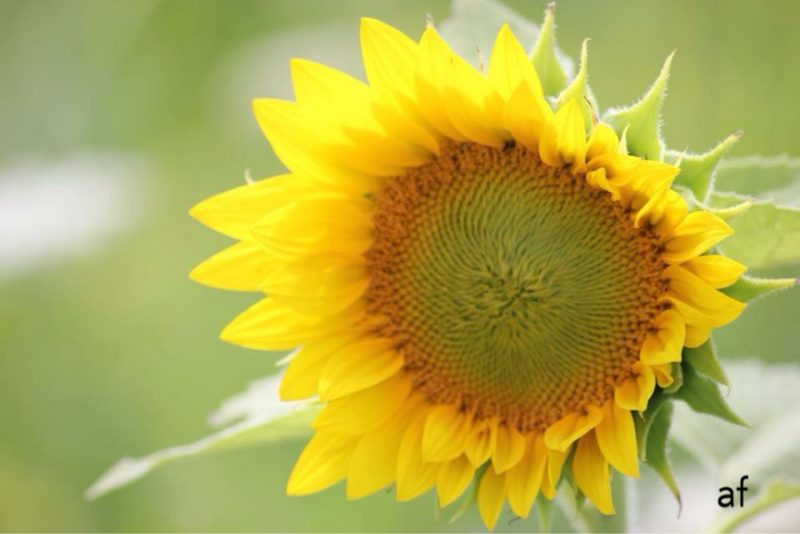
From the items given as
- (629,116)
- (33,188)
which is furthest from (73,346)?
(629,116)

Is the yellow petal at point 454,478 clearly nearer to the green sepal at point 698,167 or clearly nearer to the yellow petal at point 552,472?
the yellow petal at point 552,472

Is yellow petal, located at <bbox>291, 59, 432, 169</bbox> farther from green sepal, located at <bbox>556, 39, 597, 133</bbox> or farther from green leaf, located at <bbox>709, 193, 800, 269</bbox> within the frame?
green leaf, located at <bbox>709, 193, 800, 269</bbox>

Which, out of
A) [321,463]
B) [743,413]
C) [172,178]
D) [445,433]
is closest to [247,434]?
[321,463]

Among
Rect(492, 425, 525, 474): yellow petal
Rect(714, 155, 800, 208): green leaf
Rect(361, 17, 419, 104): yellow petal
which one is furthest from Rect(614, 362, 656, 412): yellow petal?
Rect(361, 17, 419, 104): yellow petal

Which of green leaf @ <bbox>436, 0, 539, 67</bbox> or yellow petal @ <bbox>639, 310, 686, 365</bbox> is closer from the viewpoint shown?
yellow petal @ <bbox>639, 310, 686, 365</bbox>

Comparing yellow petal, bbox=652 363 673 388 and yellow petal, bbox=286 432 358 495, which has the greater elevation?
yellow petal, bbox=652 363 673 388

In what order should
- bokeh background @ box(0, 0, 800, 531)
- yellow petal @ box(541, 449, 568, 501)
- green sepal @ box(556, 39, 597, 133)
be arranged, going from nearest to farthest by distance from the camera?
1. green sepal @ box(556, 39, 597, 133)
2. yellow petal @ box(541, 449, 568, 501)
3. bokeh background @ box(0, 0, 800, 531)
